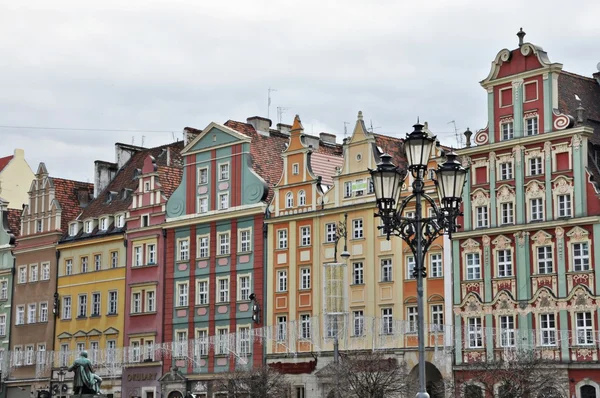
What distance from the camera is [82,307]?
216 feet

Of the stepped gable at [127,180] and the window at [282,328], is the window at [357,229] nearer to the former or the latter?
the window at [282,328]

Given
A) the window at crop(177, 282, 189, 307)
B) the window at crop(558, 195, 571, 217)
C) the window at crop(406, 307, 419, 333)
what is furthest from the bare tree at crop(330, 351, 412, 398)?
the window at crop(177, 282, 189, 307)

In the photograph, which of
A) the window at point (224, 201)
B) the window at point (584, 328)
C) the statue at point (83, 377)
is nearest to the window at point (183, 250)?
the window at point (224, 201)

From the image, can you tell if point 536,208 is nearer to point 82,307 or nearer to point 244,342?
point 244,342

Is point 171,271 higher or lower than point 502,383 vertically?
higher

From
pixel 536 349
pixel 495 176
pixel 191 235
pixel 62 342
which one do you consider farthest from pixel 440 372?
pixel 62 342

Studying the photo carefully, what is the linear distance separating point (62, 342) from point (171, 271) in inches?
391

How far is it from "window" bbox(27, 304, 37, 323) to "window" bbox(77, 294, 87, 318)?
13.7 feet

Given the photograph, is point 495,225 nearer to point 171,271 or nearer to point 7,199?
point 171,271

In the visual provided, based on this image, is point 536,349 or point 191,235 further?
point 191,235

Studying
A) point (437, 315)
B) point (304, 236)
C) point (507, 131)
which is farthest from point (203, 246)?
point (507, 131)

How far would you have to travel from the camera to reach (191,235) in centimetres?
6050

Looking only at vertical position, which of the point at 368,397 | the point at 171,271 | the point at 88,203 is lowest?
the point at 368,397

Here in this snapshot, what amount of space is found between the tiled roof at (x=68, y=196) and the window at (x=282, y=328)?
19.3 meters
